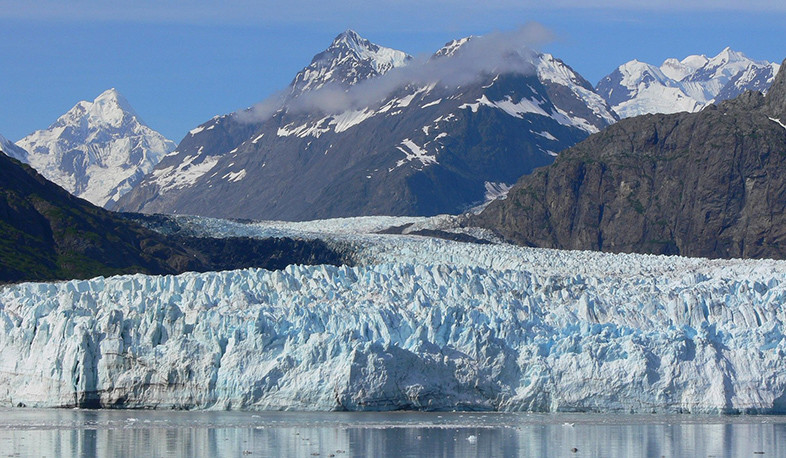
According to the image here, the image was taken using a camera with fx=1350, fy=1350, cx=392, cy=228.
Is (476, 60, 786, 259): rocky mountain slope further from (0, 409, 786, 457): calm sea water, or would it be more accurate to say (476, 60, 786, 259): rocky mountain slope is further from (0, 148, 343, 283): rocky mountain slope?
(0, 409, 786, 457): calm sea water

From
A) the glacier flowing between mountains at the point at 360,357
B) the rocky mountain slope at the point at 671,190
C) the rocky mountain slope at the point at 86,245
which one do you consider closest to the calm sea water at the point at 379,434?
the glacier flowing between mountains at the point at 360,357

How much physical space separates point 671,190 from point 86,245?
242ft

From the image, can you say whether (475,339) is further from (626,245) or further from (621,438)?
(626,245)

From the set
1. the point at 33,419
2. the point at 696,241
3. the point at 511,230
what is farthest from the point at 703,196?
the point at 33,419

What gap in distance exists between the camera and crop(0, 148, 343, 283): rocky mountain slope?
9931 cm

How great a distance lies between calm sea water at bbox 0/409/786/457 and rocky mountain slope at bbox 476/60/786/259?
93.4 meters

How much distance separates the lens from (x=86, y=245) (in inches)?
4139

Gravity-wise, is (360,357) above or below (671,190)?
below

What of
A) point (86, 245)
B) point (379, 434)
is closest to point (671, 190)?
point (86, 245)

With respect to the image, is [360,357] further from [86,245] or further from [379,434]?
[86,245]

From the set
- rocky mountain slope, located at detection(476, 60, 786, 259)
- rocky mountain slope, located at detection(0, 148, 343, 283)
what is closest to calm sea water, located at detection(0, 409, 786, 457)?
rocky mountain slope, located at detection(0, 148, 343, 283)

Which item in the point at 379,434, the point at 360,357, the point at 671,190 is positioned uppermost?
the point at 671,190

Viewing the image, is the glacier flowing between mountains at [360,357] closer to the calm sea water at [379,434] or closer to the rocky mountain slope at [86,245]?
the calm sea water at [379,434]

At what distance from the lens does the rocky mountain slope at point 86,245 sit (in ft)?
326
